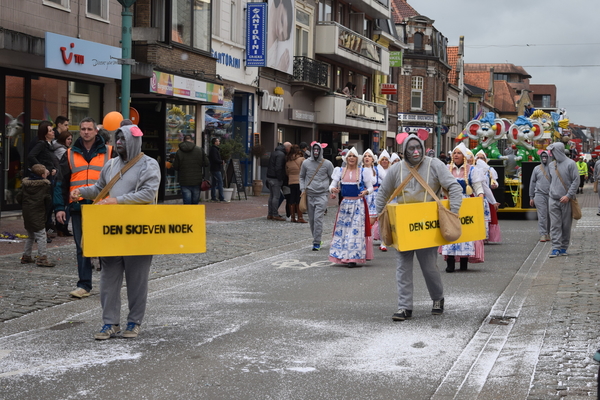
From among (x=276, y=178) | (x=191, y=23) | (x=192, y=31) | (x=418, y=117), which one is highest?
(x=191, y=23)

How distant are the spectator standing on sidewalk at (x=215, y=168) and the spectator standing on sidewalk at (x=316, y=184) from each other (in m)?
10.4

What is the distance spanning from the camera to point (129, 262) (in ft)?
23.4

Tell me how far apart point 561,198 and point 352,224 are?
343 cm

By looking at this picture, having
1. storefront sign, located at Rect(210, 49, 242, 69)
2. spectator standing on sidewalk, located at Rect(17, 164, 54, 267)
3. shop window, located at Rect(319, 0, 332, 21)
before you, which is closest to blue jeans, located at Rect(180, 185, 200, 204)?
spectator standing on sidewalk, located at Rect(17, 164, 54, 267)

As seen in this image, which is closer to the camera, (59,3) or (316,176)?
(316,176)

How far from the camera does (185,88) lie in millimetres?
23531

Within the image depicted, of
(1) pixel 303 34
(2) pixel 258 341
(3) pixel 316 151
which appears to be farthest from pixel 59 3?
(1) pixel 303 34

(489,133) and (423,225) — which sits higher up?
(489,133)

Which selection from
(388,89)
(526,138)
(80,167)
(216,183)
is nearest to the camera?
(80,167)

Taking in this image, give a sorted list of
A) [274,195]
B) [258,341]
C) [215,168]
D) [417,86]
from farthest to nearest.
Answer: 1. [417,86]
2. [215,168]
3. [274,195]
4. [258,341]

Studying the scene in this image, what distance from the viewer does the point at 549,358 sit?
20.4 ft

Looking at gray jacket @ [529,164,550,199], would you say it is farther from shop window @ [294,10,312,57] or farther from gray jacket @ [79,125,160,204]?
shop window @ [294,10,312,57]

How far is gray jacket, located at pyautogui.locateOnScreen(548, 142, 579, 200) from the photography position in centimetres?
1352

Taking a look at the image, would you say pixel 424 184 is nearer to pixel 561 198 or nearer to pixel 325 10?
pixel 561 198
